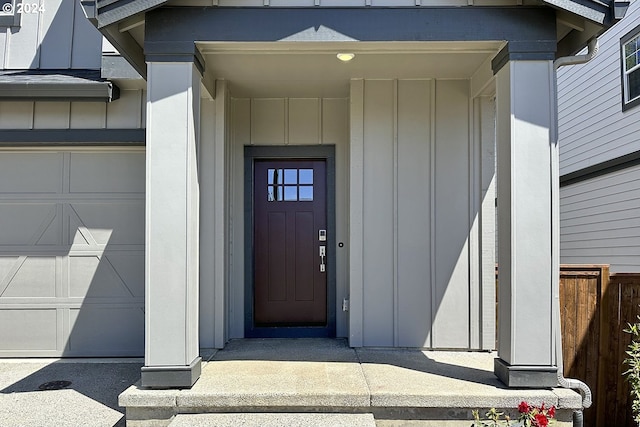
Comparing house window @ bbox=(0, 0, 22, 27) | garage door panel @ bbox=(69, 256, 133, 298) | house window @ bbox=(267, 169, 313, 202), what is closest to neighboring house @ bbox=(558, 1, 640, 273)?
house window @ bbox=(267, 169, 313, 202)

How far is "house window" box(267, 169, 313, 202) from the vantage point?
18.2ft

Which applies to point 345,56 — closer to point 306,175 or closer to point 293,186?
point 306,175

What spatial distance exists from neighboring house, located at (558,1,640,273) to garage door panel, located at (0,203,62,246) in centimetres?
700

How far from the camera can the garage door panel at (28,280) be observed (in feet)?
17.0

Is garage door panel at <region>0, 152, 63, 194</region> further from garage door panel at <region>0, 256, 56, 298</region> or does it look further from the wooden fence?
the wooden fence

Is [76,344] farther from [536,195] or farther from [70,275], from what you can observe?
[536,195]

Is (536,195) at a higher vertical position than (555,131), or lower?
lower

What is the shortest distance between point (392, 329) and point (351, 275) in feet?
2.03

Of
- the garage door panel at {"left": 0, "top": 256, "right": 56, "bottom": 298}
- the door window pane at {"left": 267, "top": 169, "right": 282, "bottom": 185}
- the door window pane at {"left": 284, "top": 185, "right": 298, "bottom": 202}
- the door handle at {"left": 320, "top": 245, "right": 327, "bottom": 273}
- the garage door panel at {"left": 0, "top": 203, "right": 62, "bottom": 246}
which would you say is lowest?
the garage door panel at {"left": 0, "top": 256, "right": 56, "bottom": 298}

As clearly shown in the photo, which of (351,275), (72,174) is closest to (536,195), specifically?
(351,275)

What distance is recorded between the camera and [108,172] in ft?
17.4

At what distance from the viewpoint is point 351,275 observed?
4918 mm

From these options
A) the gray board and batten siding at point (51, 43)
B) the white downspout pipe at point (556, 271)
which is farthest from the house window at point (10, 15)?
the white downspout pipe at point (556, 271)

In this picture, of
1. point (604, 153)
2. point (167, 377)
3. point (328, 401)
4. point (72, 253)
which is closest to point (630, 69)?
point (604, 153)
